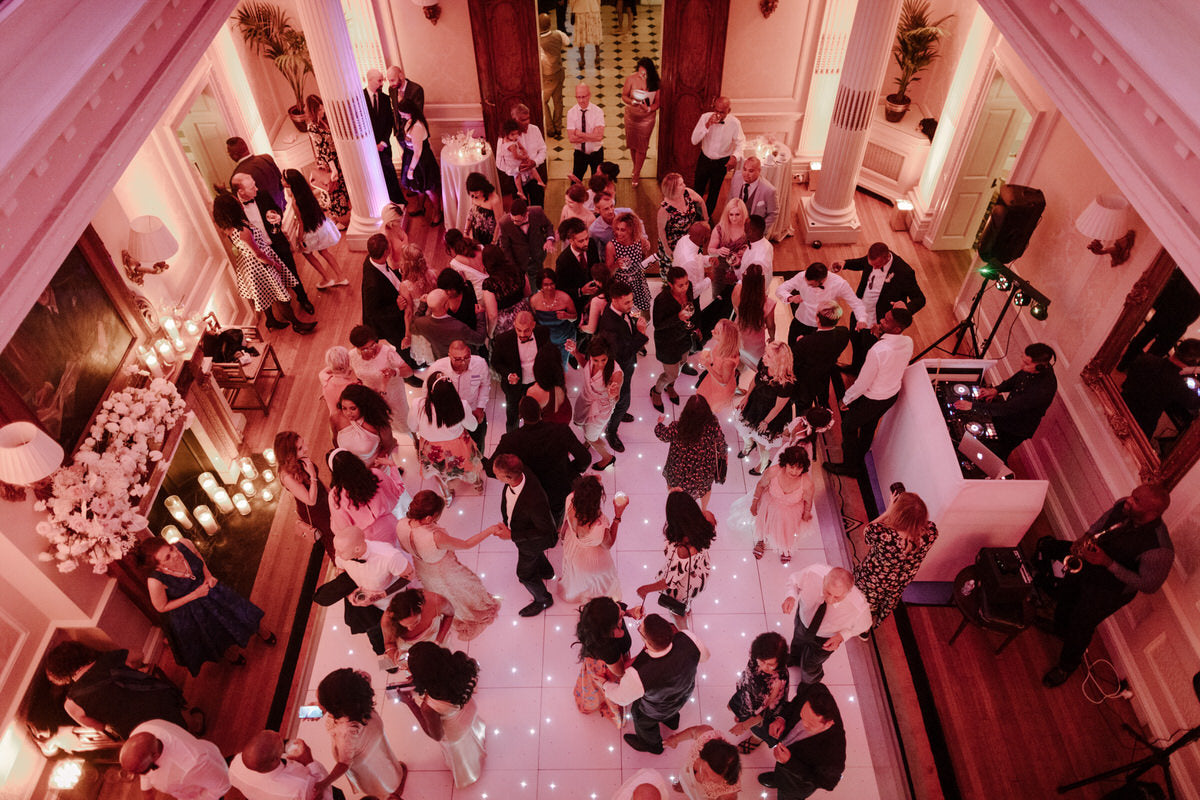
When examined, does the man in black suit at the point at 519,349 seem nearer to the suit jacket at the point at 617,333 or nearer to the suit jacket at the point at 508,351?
the suit jacket at the point at 508,351

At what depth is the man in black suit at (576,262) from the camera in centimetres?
631

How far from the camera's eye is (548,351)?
527 cm

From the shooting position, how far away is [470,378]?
547 cm

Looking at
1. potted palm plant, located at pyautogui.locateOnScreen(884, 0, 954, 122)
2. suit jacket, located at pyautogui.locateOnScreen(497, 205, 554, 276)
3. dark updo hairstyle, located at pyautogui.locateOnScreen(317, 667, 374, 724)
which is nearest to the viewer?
dark updo hairstyle, located at pyautogui.locateOnScreen(317, 667, 374, 724)

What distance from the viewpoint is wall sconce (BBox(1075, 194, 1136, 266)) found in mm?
5324

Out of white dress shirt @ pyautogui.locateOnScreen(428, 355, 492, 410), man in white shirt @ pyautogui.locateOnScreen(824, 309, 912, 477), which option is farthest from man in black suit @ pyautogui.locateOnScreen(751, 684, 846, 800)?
white dress shirt @ pyautogui.locateOnScreen(428, 355, 492, 410)

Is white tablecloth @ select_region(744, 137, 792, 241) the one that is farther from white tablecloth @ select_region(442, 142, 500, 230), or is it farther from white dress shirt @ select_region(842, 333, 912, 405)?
white tablecloth @ select_region(442, 142, 500, 230)

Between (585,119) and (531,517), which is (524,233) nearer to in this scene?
(585,119)

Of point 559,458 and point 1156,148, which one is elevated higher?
point 1156,148

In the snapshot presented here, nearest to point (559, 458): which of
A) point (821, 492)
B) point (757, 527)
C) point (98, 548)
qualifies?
point (757, 527)

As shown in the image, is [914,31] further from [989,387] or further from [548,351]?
[548,351]

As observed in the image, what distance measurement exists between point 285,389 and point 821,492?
509cm

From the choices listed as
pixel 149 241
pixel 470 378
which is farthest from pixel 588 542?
pixel 149 241

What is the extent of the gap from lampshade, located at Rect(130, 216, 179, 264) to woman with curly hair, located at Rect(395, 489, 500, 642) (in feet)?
9.69
